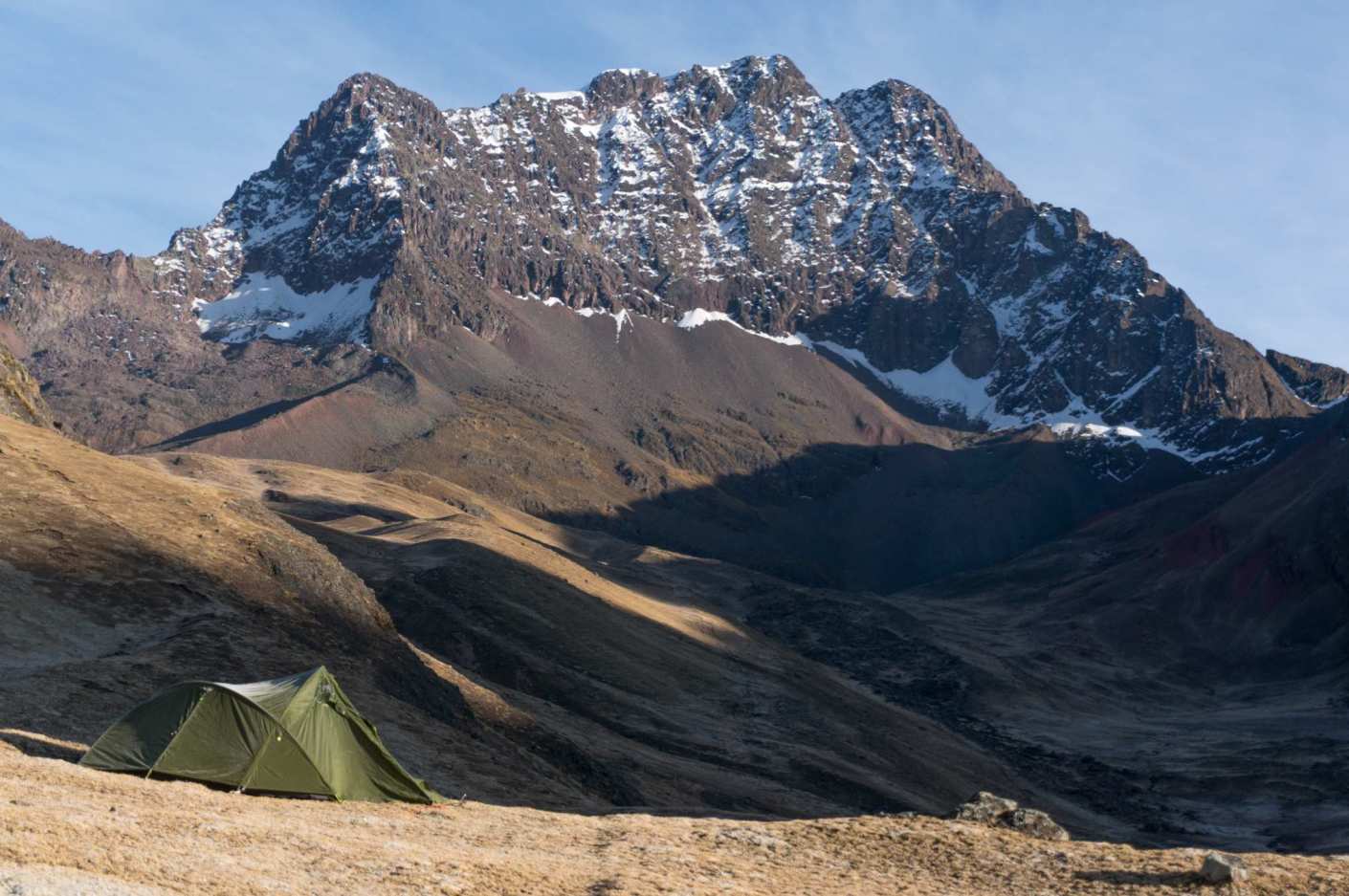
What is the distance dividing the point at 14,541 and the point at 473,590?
47.0 metres

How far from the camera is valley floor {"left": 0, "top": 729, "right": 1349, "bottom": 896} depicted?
1945cm

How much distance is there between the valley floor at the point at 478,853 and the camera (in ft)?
63.8

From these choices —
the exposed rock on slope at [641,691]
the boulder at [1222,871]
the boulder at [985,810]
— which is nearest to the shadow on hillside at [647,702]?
the exposed rock on slope at [641,691]

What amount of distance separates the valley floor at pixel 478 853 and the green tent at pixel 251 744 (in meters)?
0.65

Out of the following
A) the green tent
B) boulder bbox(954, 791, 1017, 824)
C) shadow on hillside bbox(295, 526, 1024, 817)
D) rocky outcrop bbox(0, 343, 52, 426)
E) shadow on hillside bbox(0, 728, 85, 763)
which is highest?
rocky outcrop bbox(0, 343, 52, 426)

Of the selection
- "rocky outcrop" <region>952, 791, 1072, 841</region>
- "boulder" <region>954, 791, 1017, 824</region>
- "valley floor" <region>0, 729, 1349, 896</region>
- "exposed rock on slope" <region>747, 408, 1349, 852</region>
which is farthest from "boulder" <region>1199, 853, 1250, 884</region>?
"exposed rock on slope" <region>747, 408, 1349, 852</region>

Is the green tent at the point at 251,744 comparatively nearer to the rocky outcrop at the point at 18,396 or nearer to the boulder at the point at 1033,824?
the boulder at the point at 1033,824

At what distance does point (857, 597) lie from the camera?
195 metres

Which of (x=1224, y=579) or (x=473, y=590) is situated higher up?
(x=1224, y=579)

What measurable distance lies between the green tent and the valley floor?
25.4 inches

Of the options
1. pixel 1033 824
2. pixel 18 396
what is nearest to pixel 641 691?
pixel 18 396

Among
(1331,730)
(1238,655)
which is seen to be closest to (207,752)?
(1331,730)

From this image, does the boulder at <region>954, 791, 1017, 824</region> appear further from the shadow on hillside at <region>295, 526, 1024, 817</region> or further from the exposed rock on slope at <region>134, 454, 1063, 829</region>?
the exposed rock on slope at <region>134, 454, 1063, 829</region>

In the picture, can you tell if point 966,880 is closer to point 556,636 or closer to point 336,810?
point 336,810
